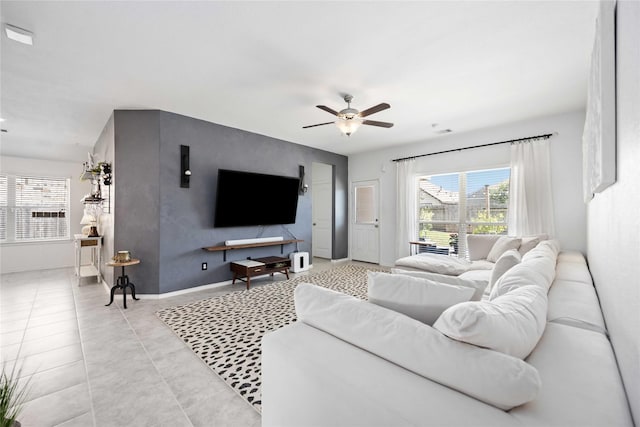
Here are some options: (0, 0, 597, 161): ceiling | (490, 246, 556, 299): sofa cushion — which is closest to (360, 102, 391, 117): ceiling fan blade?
(0, 0, 597, 161): ceiling

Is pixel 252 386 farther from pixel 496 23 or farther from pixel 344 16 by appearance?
pixel 496 23

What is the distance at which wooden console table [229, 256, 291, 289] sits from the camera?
4.25 m

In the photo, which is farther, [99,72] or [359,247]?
[359,247]

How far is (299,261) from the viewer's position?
5.36 meters

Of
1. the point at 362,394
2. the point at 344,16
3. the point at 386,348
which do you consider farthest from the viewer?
the point at 344,16

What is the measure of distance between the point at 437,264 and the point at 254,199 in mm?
3036

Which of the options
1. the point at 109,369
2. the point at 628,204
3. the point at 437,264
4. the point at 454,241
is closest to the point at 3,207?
the point at 109,369

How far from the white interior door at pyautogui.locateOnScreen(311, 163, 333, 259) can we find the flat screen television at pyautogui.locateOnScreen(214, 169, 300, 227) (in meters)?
1.59

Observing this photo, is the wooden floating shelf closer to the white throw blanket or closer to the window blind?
the white throw blanket

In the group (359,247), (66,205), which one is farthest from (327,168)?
(66,205)

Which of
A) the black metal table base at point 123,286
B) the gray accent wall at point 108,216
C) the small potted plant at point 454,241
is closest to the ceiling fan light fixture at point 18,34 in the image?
the gray accent wall at point 108,216

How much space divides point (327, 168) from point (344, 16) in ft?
16.6

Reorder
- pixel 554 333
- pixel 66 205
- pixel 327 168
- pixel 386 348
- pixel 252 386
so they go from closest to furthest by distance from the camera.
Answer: pixel 386 348
pixel 554 333
pixel 252 386
pixel 66 205
pixel 327 168

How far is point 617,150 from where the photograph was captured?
1.01m
